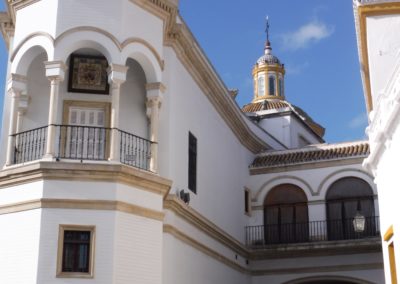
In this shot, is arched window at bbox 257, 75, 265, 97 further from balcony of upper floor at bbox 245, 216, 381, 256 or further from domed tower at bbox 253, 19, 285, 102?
balcony of upper floor at bbox 245, 216, 381, 256

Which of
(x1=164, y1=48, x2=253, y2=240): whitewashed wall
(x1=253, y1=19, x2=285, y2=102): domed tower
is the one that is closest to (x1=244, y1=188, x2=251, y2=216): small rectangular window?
(x1=164, y1=48, x2=253, y2=240): whitewashed wall

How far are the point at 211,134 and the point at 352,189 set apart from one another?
593cm

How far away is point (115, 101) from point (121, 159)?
137 cm

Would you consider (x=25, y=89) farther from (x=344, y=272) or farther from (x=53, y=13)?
(x=344, y=272)

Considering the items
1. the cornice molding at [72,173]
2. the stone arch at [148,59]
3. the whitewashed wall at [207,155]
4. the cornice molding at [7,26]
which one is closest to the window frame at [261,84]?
the whitewashed wall at [207,155]

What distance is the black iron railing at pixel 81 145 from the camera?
14.6 m

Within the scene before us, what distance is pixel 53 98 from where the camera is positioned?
45.6ft

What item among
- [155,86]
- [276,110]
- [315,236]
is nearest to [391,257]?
[155,86]

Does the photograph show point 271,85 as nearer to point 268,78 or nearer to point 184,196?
point 268,78

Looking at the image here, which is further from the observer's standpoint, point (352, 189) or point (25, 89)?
point (352, 189)

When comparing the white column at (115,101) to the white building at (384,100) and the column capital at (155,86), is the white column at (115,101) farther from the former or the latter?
the white building at (384,100)

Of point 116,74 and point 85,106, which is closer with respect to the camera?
point 116,74

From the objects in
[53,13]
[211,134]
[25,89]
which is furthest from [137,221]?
[211,134]

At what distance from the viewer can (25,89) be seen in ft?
49.0
